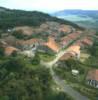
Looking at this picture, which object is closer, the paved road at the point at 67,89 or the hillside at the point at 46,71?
the hillside at the point at 46,71

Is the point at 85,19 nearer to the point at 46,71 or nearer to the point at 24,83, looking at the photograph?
the point at 46,71

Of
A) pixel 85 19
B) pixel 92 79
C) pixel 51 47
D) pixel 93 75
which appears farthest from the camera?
pixel 85 19

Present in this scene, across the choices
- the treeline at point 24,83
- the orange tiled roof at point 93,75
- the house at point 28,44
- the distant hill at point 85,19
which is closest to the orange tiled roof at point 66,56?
the orange tiled roof at point 93,75

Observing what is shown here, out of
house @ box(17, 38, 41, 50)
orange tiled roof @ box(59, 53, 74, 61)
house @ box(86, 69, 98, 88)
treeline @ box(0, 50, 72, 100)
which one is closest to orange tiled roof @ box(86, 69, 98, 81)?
house @ box(86, 69, 98, 88)

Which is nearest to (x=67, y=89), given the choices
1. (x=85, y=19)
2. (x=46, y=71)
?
(x=46, y=71)

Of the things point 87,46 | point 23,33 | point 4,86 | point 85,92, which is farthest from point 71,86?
point 23,33

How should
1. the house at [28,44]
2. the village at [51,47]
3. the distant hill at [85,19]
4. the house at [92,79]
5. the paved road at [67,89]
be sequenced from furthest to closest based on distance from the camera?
1. the distant hill at [85,19]
2. the house at [28,44]
3. the village at [51,47]
4. the house at [92,79]
5. the paved road at [67,89]

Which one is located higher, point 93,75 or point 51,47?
point 93,75

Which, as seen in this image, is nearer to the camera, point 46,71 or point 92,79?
point 92,79

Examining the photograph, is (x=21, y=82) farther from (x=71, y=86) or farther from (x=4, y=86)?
(x=71, y=86)

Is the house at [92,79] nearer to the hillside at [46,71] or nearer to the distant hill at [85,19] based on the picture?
the hillside at [46,71]

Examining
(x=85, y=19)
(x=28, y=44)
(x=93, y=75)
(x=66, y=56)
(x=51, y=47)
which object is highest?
(x=66, y=56)
